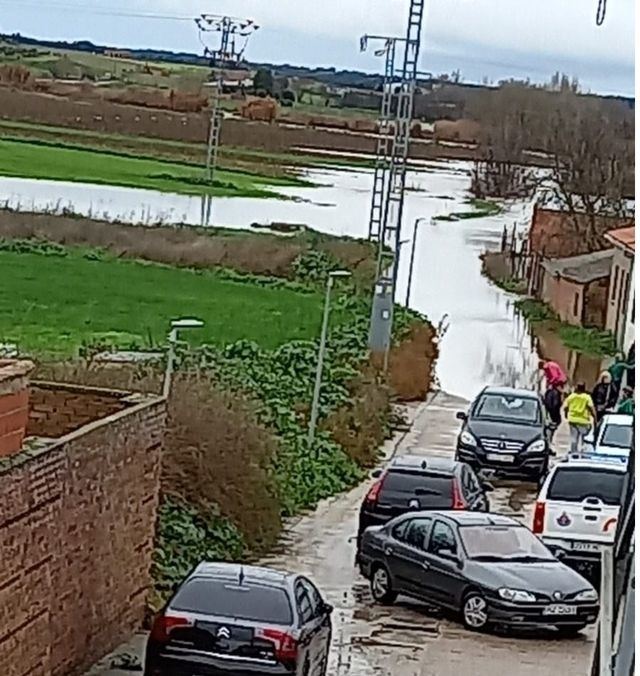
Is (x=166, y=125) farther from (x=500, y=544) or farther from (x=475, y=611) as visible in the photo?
(x=475, y=611)

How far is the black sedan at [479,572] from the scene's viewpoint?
13.7 metres

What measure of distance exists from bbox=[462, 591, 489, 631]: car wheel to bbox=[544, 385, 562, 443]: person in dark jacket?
26.2 ft

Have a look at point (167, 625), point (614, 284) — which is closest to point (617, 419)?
point (167, 625)

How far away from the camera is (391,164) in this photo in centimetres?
3020

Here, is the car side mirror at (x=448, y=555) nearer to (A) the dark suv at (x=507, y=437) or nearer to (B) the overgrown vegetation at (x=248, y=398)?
(B) the overgrown vegetation at (x=248, y=398)

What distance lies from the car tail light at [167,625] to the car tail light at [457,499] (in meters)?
5.92

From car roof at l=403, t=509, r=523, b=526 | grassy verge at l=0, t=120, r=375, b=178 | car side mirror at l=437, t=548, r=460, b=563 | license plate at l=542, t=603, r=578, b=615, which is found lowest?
license plate at l=542, t=603, r=578, b=615

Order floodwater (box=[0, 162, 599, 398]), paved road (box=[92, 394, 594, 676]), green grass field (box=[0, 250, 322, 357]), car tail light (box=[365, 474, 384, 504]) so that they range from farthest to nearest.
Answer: floodwater (box=[0, 162, 599, 398]) < green grass field (box=[0, 250, 322, 357]) < car tail light (box=[365, 474, 384, 504]) < paved road (box=[92, 394, 594, 676])

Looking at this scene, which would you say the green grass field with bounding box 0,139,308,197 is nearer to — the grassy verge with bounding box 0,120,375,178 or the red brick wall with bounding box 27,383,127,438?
the grassy verge with bounding box 0,120,375,178

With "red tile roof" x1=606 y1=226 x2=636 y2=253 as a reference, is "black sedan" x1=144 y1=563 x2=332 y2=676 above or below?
below

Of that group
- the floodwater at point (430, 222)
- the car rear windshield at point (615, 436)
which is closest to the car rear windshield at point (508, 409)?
the car rear windshield at point (615, 436)

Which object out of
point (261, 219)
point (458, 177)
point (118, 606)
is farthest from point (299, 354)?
point (458, 177)

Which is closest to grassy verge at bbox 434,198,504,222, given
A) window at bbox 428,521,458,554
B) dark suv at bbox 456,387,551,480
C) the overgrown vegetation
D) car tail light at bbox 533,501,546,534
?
the overgrown vegetation

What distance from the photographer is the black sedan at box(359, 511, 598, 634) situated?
45.0 ft
